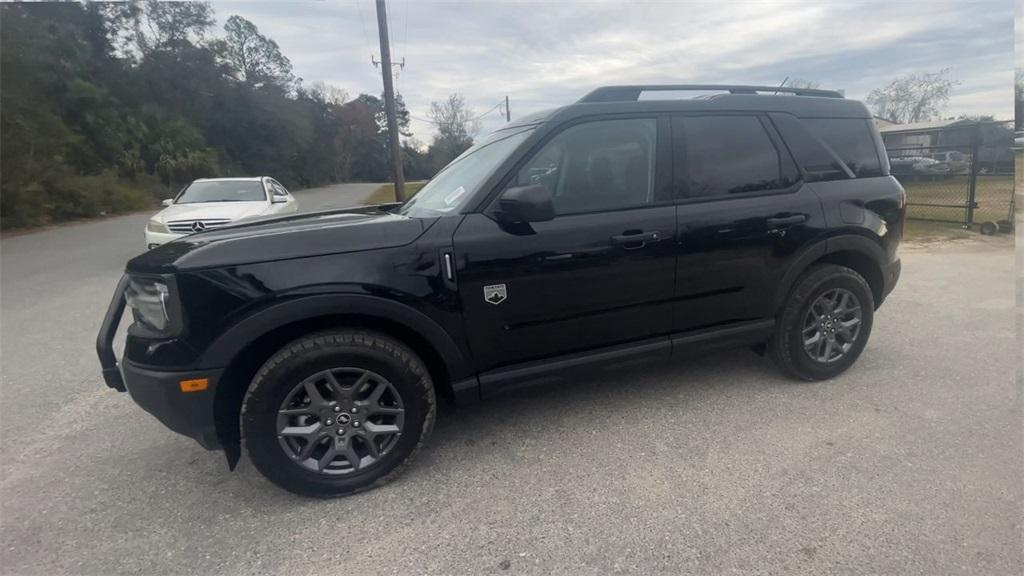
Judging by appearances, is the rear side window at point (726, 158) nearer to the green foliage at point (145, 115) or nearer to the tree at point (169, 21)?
the green foliage at point (145, 115)

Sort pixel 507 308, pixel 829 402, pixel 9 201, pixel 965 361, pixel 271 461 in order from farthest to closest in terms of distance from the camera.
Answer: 1. pixel 9 201
2. pixel 965 361
3. pixel 829 402
4. pixel 507 308
5. pixel 271 461

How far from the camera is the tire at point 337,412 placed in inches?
96.6

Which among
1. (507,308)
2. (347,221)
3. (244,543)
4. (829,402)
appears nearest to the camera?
(244,543)

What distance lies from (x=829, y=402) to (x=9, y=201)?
21.3 meters

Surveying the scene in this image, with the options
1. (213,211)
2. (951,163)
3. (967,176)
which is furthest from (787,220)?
(951,163)

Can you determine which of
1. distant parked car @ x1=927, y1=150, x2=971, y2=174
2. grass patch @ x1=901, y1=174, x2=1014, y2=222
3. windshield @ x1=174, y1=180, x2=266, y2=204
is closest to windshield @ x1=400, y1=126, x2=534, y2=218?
windshield @ x1=174, y1=180, x2=266, y2=204

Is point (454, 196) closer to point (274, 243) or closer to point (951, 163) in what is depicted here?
point (274, 243)

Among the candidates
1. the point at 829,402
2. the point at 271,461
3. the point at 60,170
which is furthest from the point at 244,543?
the point at 60,170

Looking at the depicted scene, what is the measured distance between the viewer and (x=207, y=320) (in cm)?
235

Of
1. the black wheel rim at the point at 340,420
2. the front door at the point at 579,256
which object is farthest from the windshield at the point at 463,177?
the black wheel rim at the point at 340,420

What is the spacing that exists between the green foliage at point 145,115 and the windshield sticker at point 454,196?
18.5m

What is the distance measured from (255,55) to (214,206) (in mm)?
62035

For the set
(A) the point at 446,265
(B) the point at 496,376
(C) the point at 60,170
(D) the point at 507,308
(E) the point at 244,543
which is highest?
(C) the point at 60,170

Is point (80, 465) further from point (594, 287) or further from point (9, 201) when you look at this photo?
point (9, 201)
